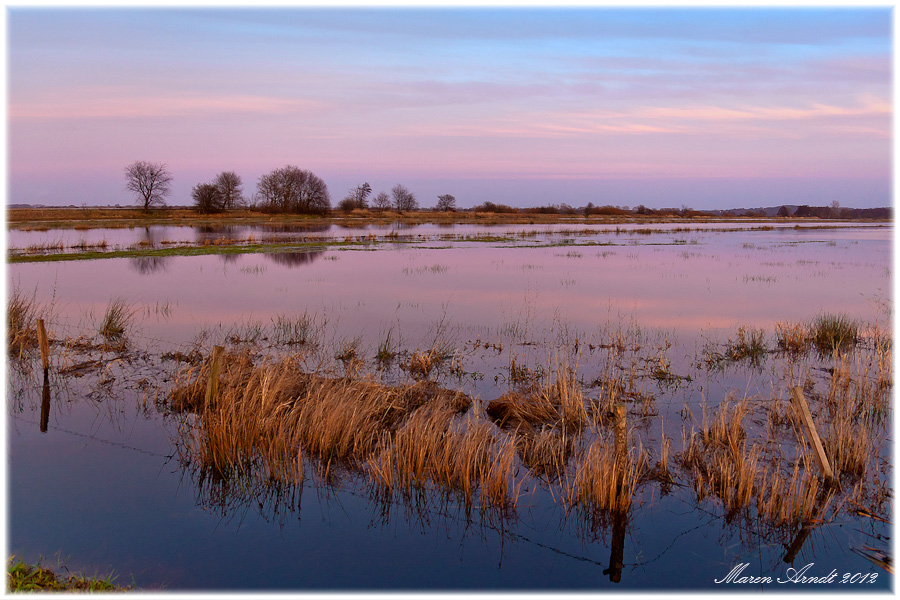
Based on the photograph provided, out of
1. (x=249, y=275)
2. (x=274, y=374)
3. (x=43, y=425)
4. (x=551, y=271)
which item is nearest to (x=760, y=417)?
(x=274, y=374)

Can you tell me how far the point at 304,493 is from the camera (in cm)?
708

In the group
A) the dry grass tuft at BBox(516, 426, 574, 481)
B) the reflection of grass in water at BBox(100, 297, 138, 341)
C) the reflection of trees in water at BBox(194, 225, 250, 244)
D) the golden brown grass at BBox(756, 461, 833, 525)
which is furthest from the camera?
the reflection of trees in water at BBox(194, 225, 250, 244)

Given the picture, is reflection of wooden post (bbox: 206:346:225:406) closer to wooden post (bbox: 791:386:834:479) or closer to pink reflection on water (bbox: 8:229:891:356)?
pink reflection on water (bbox: 8:229:891:356)

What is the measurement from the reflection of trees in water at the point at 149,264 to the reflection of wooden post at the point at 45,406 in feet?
56.2

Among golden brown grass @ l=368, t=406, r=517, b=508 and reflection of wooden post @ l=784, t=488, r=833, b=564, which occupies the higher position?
golden brown grass @ l=368, t=406, r=517, b=508

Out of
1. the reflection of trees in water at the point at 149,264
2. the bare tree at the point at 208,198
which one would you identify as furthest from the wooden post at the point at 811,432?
the bare tree at the point at 208,198

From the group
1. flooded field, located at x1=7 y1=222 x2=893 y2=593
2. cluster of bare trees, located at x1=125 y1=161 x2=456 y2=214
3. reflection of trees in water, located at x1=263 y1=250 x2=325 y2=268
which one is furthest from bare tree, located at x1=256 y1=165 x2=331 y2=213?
flooded field, located at x1=7 y1=222 x2=893 y2=593

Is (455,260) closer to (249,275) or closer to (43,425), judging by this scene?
(249,275)

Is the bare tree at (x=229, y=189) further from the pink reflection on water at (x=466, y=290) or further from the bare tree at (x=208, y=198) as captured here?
the pink reflection on water at (x=466, y=290)

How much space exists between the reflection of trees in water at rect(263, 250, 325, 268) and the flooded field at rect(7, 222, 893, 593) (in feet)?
46.4

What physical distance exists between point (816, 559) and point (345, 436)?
17.4ft

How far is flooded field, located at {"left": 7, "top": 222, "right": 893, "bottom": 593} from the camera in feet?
19.6

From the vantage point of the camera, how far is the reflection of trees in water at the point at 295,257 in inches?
1209

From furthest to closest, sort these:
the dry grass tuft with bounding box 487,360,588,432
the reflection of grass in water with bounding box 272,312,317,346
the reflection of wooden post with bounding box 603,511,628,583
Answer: the reflection of grass in water with bounding box 272,312,317,346 → the dry grass tuft with bounding box 487,360,588,432 → the reflection of wooden post with bounding box 603,511,628,583
